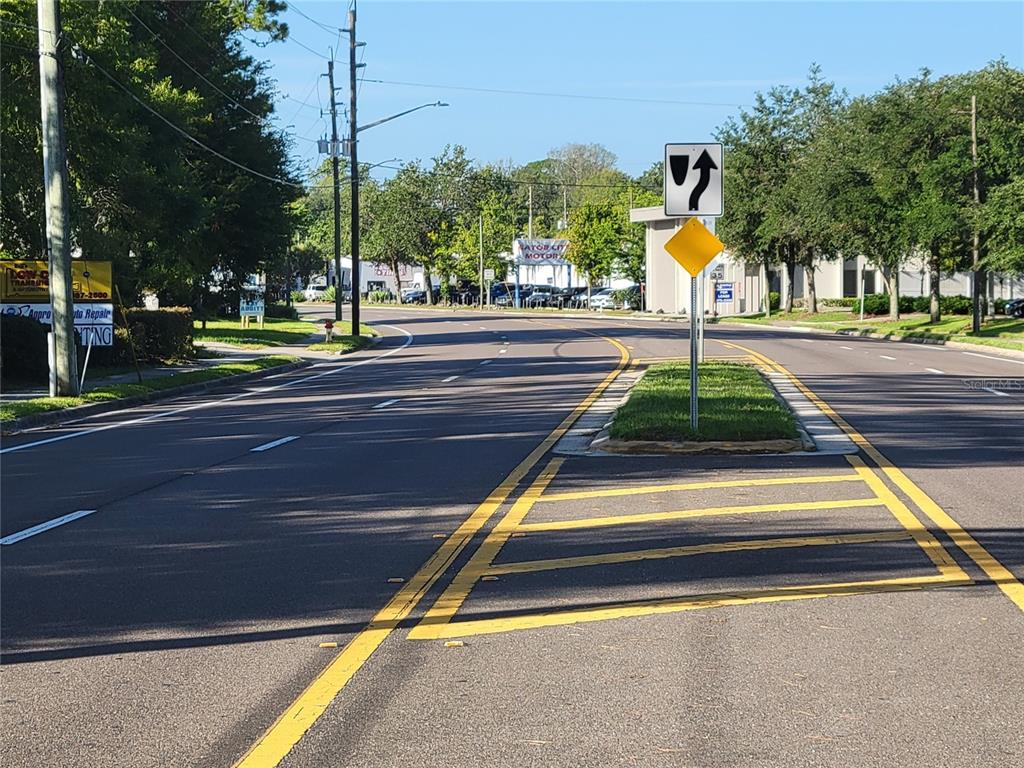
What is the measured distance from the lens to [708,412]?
57.1 feet

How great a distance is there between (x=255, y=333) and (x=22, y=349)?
24530 mm

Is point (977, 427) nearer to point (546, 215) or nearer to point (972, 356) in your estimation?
point (972, 356)

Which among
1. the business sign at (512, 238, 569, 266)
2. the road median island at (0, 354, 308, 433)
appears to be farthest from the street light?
the business sign at (512, 238, 569, 266)

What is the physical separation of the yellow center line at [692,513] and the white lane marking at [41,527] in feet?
12.2

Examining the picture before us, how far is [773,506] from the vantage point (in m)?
11.4

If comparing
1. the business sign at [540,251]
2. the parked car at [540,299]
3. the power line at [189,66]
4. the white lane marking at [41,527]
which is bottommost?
the white lane marking at [41,527]

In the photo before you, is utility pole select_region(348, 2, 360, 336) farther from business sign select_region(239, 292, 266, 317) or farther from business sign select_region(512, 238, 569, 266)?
business sign select_region(512, 238, 569, 266)

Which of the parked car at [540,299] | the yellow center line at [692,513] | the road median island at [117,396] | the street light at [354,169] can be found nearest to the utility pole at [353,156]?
the street light at [354,169]

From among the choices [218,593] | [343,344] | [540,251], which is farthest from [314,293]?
[218,593]

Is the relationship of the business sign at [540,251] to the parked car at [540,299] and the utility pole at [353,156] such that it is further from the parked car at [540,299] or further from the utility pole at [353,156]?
the utility pole at [353,156]

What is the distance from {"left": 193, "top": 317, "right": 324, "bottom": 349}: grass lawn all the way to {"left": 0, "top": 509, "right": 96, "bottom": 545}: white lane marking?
33.7 m

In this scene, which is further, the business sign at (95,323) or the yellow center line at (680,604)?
the business sign at (95,323)

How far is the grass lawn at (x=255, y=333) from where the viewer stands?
47.5 meters

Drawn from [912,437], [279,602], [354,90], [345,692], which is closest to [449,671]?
[345,692]
